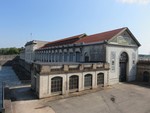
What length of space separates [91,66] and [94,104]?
6128 millimetres

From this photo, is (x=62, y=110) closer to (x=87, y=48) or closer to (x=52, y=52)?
(x=87, y=48)

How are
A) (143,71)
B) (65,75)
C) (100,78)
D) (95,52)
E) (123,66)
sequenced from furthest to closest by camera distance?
(143,71) → (123,66) → (95,52) → (100,78) → (65,75)

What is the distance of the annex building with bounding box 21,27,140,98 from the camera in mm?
17000

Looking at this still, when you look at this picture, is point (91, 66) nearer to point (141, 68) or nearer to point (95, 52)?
point (95, 52)

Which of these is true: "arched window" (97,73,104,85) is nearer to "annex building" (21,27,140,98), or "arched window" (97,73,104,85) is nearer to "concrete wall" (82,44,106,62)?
"annex building" (21,27,140,98)

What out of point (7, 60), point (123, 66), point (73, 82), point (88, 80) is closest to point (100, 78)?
point (88, 80)

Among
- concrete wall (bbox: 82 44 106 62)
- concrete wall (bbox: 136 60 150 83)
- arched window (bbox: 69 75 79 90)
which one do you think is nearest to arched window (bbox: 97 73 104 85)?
concrete wall (bbox: 82 44 106 62)

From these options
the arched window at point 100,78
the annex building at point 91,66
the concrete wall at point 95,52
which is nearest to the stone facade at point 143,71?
the annex building at point 91,66

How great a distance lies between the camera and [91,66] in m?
20.6

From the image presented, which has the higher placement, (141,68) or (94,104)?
(141,68)

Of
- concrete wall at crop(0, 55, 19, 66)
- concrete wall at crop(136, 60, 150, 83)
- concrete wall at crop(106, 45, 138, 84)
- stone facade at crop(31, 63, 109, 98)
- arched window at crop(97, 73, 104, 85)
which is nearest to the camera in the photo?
stone facade at crop(31, 63, 109, 98)

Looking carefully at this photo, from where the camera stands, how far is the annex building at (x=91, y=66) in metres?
17.0

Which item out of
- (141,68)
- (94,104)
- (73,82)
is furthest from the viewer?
(141,68)

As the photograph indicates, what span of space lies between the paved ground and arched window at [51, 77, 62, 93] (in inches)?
55.1
